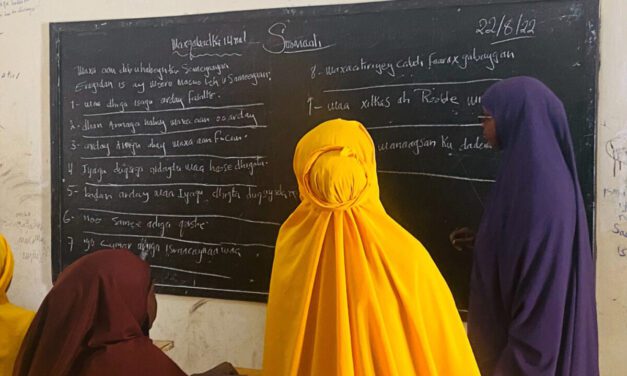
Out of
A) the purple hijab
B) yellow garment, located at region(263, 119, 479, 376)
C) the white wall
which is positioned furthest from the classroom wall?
yellow garment, located at region(263, 119, 479, 376)

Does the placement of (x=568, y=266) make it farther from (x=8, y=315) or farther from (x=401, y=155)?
(x=8, y=315)

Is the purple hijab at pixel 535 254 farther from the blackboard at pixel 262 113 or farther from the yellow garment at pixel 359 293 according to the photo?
the blackboard at pixel 262 113

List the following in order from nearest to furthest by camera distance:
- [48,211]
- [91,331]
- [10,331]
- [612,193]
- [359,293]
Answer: [359,293] < [91,331] < [10,331] < [612,193] < [48,211]

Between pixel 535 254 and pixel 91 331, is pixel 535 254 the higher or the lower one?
the higher one

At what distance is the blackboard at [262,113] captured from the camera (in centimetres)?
221

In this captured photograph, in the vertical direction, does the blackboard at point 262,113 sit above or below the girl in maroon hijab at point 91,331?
above

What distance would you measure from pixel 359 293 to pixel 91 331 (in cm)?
73

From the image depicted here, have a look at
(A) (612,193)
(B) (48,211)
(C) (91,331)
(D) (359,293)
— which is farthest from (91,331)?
(A) (612,193)

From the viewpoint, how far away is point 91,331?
156 cm

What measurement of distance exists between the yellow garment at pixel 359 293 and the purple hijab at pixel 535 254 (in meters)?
0.22

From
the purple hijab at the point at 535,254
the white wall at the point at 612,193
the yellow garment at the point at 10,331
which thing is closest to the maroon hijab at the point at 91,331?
the yellow garment at the point at 10,331

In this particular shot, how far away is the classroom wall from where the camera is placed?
215 cm

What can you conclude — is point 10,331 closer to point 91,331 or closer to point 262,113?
point 91,331

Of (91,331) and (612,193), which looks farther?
(612,193)
